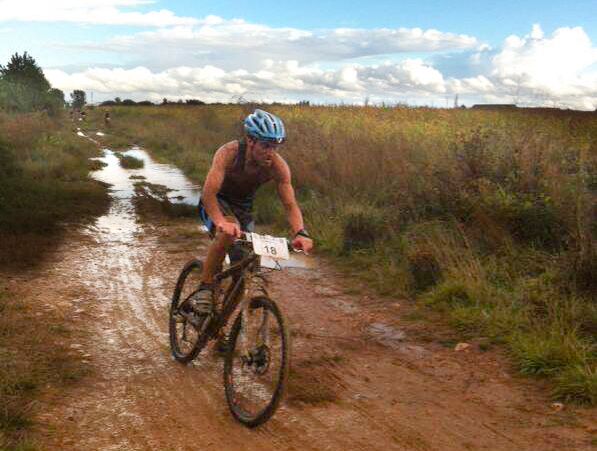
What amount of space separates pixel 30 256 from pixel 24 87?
47.3 meters

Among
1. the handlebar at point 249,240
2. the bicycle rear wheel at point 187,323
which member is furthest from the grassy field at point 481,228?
the bicycle rear wheel at point 187,323

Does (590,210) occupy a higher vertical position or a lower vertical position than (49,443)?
higher

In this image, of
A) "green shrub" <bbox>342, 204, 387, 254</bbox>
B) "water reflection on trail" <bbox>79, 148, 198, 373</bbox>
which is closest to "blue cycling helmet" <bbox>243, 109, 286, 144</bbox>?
"water reflection on trail" <bbox>79, 148, 198, 373</bbox>

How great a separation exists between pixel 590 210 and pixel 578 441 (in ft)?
10.9

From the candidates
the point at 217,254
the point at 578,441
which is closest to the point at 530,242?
the point at 578,441

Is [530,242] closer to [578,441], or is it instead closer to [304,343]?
[304,343]

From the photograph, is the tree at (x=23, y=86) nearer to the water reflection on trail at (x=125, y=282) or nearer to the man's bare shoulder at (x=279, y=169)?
the water reflection on trail at (x=125, y=282)

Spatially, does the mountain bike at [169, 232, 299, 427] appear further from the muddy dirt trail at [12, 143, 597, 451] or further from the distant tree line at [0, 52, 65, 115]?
the distant tree line at [0, 52, 65, 115]

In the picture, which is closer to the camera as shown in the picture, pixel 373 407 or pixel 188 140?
pixel 373 407

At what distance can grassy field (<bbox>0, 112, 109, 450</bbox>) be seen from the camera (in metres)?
4.39

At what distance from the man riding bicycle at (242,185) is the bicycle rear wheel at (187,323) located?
0.21 m

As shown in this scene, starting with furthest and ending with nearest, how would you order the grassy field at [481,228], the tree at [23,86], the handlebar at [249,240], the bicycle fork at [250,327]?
1. the tree at [23,86]
2. the grassy field at [481,228]
3. the bicycle fork at [250,327]
4. the handlebar at [249,240]

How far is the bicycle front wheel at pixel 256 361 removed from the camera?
13.0 feet

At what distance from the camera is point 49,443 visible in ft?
12.6
